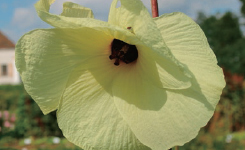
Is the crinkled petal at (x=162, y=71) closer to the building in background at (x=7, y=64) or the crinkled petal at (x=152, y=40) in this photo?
the crinkled petal at (x=152, y=40)

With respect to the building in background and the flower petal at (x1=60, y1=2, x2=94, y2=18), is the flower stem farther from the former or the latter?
the building in background

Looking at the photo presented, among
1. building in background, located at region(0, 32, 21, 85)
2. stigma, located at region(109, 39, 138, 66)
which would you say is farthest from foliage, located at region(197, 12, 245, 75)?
stigma, located at region(109, 39, 138, 66)

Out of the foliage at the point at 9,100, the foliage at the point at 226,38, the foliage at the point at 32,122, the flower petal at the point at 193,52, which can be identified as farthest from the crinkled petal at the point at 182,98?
the foliage at the point at 226,38

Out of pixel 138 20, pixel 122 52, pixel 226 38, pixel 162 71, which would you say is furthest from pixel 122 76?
pixel 226 38

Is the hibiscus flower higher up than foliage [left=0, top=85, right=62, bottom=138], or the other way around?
the hibiscus flower

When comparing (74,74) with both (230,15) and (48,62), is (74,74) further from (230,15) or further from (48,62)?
(230,15)

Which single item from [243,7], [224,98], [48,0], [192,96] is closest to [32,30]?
[48,0]

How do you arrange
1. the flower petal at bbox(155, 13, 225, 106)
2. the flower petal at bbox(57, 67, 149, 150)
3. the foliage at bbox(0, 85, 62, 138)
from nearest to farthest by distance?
the flower petal at bbox(155, 13, 225, 106) < the flower petal at bbox(57, 67, 149, 150) < the foliage at bbox(0, 85, 62, 138)
